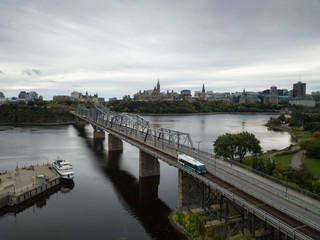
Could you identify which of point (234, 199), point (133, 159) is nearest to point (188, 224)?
point (234, 199)

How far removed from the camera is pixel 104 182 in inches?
1843

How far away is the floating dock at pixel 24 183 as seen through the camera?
36.2 m

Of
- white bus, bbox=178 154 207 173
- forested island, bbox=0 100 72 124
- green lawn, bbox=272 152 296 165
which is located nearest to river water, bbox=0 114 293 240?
white bus, bbox=178 154 207 173

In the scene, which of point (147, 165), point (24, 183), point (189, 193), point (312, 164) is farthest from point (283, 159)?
point (24, 183)

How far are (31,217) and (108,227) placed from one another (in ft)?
37.0

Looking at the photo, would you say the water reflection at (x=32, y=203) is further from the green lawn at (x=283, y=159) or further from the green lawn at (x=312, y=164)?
the green lawn at (x=312, y=164)

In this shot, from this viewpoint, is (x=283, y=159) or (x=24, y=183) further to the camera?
(x=283, y=159)

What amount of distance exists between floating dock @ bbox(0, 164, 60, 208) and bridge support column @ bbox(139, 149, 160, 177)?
15.6 m

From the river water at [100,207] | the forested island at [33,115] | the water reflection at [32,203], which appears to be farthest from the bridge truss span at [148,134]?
the forested island at [33,115]

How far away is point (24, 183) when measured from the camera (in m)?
41.5

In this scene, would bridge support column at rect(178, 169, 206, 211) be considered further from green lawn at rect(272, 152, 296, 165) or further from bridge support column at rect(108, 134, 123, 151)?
bridge support column at rect(108, 134, 123, 151)

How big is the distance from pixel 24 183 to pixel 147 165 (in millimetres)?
21694

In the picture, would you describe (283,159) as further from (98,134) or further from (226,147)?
(98,134)

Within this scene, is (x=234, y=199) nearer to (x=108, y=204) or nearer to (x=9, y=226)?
(x=108, y=204)
